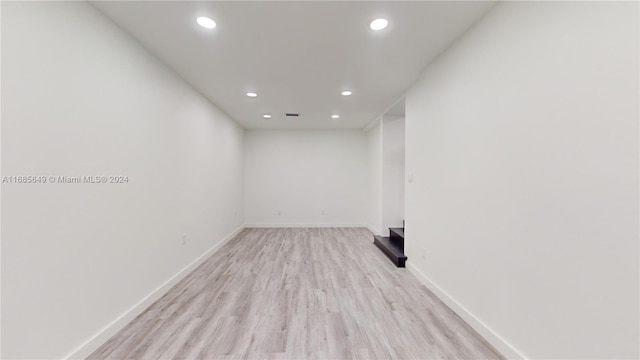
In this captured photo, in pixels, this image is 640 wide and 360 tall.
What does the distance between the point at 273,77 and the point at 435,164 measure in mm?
2144

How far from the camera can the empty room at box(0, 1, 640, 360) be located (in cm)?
118

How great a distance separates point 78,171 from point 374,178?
499 cm

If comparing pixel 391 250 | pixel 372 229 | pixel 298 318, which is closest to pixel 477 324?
pixel 298 318

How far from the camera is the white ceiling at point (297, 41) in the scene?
176 centimetres

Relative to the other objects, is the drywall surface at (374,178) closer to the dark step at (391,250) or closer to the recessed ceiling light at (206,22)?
the dark step at (391,250)

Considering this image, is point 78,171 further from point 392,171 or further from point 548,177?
point 392,171

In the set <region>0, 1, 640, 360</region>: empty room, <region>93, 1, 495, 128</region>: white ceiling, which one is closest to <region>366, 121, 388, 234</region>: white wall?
<region>0, 1, 640, 360</region>: empty room

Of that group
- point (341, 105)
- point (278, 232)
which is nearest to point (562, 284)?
point (341, 105)

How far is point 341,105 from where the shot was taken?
161 inches

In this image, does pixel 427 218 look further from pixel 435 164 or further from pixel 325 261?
pixel 325 261

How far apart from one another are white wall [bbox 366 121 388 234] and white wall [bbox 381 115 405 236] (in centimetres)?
16

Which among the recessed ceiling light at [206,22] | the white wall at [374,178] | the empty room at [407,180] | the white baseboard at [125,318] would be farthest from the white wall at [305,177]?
the recessed ceiling light at [206,22]

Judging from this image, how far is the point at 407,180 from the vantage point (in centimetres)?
332

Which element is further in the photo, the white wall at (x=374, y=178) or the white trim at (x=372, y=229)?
the white trim at (x=372, y=229)
